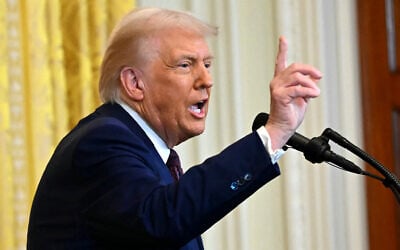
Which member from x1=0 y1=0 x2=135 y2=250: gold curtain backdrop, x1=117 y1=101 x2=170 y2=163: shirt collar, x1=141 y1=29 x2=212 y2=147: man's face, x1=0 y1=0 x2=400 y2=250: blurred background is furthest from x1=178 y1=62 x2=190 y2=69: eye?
x1=0 y1=0 x2=400 y2=250: blurred background

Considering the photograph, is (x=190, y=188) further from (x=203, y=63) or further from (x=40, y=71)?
(x=40, y=71)

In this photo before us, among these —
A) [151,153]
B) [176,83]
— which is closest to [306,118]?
[176,83]

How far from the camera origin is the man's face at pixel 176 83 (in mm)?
1793

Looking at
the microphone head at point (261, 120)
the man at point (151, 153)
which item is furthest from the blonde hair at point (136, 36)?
the microphone head at point (261, 120)

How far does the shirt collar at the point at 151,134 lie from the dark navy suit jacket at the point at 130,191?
13 centimetres

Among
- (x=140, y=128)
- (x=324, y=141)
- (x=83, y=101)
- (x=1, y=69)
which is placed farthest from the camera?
(x=83, y=101)

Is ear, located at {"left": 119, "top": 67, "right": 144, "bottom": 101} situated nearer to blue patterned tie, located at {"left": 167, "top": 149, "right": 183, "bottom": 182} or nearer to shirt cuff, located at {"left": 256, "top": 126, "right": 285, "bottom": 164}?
blue patterned tie, located at {"left": 167, "top": 149, "right": 183, "bottom": 182}

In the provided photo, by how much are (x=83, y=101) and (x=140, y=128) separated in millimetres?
1023

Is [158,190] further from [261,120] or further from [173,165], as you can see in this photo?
[173,165]

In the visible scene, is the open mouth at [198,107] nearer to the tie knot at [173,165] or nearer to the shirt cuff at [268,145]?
the tie knot at [173,165]

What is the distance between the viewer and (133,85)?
1.82m

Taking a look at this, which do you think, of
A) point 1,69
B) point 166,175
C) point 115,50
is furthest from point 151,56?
point 1,69

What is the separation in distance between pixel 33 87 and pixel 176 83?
→ 38.9 inches

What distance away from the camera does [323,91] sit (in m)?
3.29
